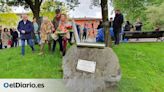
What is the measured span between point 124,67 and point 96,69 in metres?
4.24

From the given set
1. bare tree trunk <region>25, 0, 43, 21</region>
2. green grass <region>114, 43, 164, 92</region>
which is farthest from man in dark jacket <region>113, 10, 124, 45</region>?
bare tree trunk <region>25, 0, 43, 21</region>

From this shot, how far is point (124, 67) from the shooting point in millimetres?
13875

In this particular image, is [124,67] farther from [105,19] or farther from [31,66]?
[31,66]

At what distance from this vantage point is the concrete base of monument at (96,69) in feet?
31.0

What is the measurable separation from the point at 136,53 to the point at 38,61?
408 centimetres

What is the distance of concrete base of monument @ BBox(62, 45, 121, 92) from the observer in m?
9.46

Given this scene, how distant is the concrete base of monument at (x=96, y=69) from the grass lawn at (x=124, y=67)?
730 millimetres

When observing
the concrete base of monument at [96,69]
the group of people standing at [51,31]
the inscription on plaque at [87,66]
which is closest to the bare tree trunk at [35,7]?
the group of people standing at [51,31]

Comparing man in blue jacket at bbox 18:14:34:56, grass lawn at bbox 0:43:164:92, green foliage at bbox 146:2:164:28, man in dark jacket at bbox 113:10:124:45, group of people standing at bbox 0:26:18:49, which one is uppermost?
man in blue jacket at bbox 18:14:34:56

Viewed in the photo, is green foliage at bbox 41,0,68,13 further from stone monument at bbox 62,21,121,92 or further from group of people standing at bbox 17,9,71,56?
stone monument at bbox 62,21,121,92

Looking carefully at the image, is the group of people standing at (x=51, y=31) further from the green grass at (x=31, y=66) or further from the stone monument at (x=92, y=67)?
the stone monument at (x=92, y=67)

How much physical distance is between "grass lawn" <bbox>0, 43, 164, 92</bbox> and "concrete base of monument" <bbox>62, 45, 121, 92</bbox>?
2.40ft

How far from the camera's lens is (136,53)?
1623 cm

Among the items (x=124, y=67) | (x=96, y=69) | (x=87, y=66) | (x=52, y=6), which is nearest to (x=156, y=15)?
(x=52, y=6)
